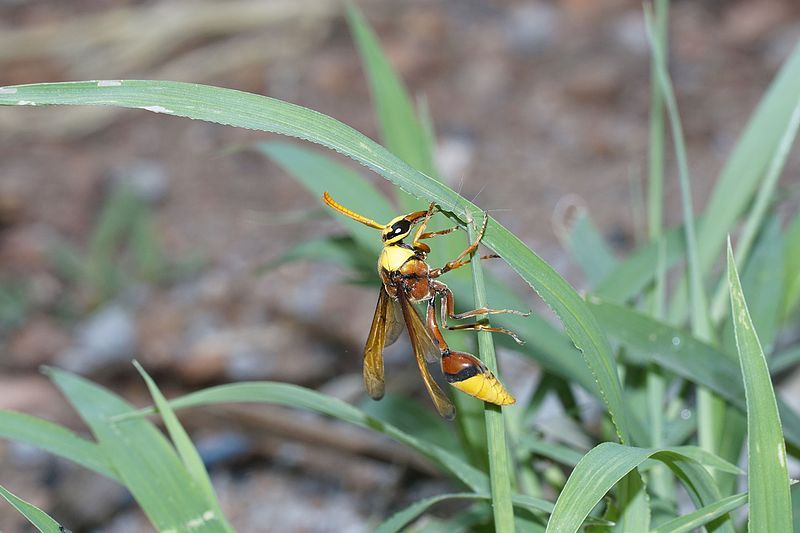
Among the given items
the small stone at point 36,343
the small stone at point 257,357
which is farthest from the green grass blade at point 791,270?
the small stone at point 36,343

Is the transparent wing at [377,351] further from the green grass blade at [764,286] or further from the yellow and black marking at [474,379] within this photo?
the green grass blade at [764,286]

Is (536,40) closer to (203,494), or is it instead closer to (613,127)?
(613,127)

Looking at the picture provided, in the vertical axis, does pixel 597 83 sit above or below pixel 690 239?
above

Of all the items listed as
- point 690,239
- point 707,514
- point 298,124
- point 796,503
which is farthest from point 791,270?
point 298,124

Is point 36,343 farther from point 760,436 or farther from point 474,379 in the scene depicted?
point 760,436

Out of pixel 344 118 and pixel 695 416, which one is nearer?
pixel 695 416

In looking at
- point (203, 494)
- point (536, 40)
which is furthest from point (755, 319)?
point (536, 40)
